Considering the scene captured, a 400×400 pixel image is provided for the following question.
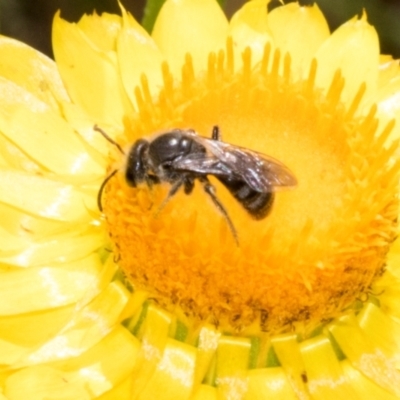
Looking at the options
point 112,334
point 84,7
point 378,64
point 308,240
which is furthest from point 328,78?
point 84,7

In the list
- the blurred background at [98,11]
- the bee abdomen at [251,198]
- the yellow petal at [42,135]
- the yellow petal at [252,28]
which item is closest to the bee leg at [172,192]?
the bee abdomen at [251,198]

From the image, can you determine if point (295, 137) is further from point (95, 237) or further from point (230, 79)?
point (95, 237)

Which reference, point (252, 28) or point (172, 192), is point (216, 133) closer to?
point (172, 192)

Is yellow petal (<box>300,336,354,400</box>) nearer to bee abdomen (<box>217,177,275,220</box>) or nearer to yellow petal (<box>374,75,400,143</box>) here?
bee abdomen (<box>217,177,275,220</box>)

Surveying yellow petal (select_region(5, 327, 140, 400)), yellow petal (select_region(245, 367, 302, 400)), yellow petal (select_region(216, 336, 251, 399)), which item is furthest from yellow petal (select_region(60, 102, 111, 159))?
yellow petal (select_region(245, 367, 302, 400))

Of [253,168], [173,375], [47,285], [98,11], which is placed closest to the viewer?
[253,168]

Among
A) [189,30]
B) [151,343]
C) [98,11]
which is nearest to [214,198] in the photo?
[151,343]

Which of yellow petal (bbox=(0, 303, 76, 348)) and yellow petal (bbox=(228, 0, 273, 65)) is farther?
yellow petal (bbox=(228, 0, 273, 65))
